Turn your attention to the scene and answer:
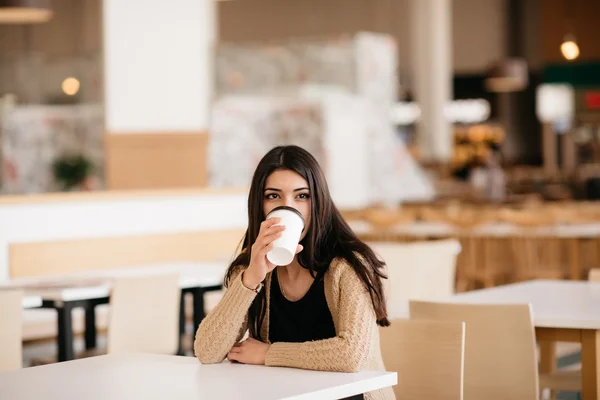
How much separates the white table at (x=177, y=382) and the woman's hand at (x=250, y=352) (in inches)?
0.9

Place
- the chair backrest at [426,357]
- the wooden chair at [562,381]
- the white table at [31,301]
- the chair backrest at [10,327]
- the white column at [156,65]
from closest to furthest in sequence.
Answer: the chair backrest at [426,357] < the wooden chair at [562,381] < the chair backrest at [10,327] < the white table at [31,301] < the white column at [156,65]

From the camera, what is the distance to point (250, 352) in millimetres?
2875

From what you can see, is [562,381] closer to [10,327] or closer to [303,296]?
[303,296]

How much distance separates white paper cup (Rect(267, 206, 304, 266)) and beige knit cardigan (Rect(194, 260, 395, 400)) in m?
0.30

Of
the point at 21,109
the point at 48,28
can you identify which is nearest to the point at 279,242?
the point at 21,109

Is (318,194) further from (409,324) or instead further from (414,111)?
(414,111)

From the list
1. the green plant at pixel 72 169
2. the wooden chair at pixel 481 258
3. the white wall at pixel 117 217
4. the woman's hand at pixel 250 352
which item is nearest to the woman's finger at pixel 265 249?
the woman's hand at pixel 250 352

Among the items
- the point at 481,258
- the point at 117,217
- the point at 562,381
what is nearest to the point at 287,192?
the point at 562,381

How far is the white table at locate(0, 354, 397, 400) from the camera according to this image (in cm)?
246

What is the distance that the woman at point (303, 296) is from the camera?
2754 mm

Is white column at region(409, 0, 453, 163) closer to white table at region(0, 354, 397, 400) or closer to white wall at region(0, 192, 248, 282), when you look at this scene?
white wall at region(0, 192, 248, 282)

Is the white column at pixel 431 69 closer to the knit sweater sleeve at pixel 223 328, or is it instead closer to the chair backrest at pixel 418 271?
the chair backrest at pixel 418 271

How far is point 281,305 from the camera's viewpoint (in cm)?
294

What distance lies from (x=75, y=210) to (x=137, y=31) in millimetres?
2243
